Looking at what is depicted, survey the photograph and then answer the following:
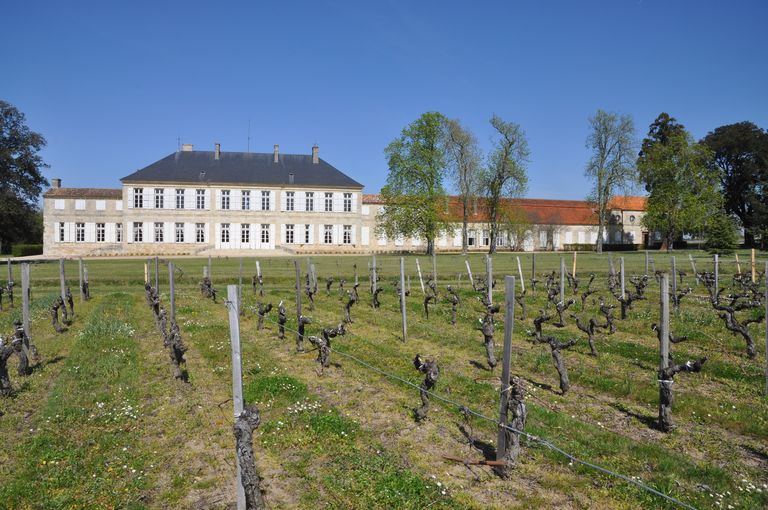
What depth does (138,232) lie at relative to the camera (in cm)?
5581

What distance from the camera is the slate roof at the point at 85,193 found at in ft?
181

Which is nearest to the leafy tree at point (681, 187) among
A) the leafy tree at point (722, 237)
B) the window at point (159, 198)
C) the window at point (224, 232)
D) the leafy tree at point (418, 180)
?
the leafy tree at point (722, 237)

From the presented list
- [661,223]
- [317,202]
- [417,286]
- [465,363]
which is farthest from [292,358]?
[661,223]

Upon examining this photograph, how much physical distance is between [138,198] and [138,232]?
3.59 m

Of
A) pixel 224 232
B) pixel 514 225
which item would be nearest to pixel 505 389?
pixel 224 232

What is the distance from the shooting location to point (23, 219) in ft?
139

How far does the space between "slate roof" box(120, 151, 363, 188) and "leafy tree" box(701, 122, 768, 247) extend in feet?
137

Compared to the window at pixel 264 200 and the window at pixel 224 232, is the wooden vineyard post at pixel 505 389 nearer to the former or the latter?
the window at pixel 264 200

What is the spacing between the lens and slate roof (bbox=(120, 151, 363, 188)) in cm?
5669

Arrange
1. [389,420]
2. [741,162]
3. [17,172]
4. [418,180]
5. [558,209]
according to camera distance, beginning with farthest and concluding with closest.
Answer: [558,209]
[741,162]
[418,180]
[17,172]
[389,420]

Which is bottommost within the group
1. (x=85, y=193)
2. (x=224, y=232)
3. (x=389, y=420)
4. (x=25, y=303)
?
(x=389, y=420)

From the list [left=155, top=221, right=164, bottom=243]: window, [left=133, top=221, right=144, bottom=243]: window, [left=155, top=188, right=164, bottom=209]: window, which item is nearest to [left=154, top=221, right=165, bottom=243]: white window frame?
[left=155, top=221, right=164, bottom=243]: window

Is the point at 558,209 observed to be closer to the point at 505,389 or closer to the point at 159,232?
the point at 159,232

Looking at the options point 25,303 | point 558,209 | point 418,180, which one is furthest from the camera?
point 558,209
